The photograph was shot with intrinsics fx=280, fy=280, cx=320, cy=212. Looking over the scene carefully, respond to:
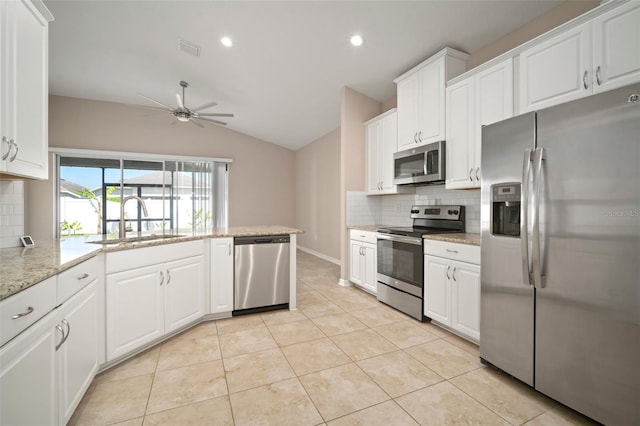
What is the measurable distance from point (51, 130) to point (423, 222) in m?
7.05

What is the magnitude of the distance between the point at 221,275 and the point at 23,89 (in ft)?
6.41

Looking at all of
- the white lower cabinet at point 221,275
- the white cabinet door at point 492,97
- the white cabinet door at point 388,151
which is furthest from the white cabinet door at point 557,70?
the white lower cabinet at point 221,275

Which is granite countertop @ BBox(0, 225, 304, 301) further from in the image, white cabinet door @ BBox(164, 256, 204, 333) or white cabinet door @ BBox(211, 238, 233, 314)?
white cabinet door @ BBox(211, 238, 233, 314)

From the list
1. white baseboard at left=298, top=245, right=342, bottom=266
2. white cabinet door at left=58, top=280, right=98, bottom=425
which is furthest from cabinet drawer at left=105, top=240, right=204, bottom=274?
white baseboard at left=298, top=245, right=342, bottom=266

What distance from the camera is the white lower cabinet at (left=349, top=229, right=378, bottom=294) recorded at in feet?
11.8

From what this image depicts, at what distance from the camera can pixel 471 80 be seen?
2674mm

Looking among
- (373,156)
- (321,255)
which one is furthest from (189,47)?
(321,255)

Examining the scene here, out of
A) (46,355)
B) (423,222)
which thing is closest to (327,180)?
(423,222)

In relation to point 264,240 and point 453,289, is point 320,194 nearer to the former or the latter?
point 264,240

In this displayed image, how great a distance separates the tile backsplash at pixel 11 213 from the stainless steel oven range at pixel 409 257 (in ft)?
10.5

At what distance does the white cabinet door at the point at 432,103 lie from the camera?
301 cm

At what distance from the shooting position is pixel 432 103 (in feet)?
10.2

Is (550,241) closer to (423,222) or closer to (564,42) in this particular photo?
(564,42)

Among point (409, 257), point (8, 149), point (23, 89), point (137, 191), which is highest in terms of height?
point (23, 89)
